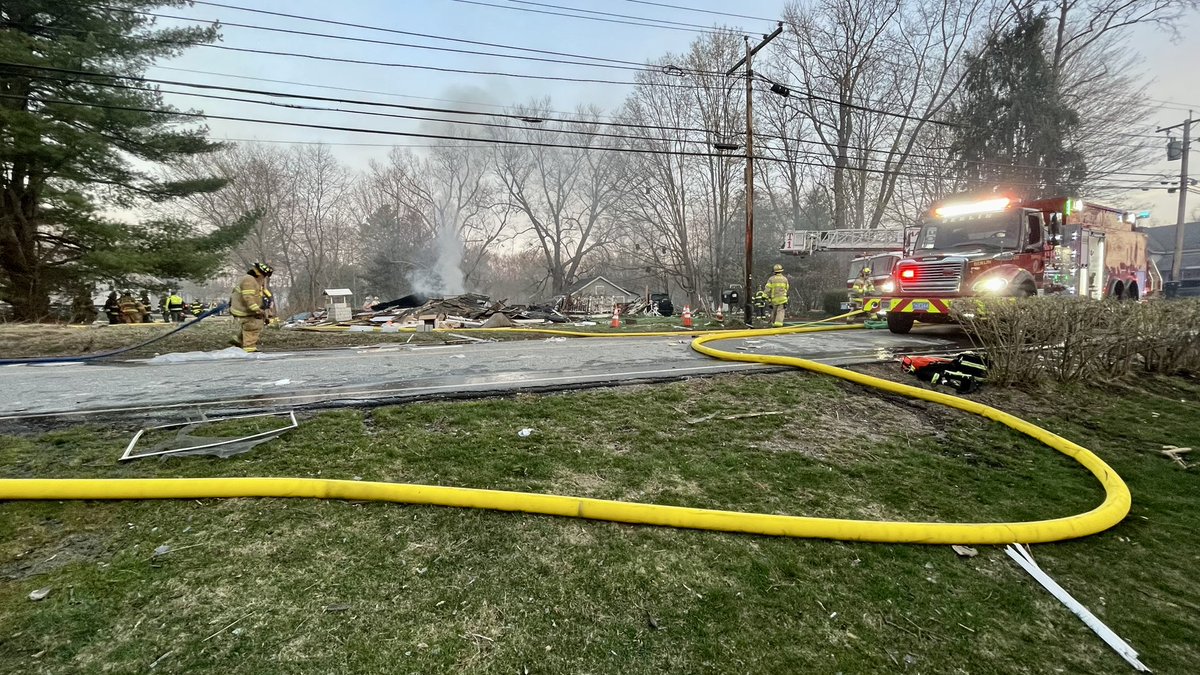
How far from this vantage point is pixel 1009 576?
2.30 metres

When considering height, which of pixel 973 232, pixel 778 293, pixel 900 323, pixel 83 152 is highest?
pixel 83 152

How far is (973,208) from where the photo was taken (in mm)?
9477

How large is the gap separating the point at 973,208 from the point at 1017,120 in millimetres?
18284

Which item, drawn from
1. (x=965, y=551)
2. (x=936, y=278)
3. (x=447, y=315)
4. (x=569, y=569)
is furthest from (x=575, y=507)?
(x=447, y=315)

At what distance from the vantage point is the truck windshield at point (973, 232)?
8.80 m

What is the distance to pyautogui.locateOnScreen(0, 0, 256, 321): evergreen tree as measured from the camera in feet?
36.8

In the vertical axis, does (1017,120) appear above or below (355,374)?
above

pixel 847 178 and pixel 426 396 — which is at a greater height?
pixel 847 178

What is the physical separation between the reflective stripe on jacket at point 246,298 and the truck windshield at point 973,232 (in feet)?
40.7

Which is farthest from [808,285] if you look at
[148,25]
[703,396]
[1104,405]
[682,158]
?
[148,25]

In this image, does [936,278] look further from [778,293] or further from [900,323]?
[778,293]

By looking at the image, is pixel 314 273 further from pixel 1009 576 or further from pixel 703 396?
pixel 1009 576

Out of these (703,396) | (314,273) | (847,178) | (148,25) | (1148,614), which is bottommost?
(1148,614)

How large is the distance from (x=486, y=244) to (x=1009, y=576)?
41805 mm
